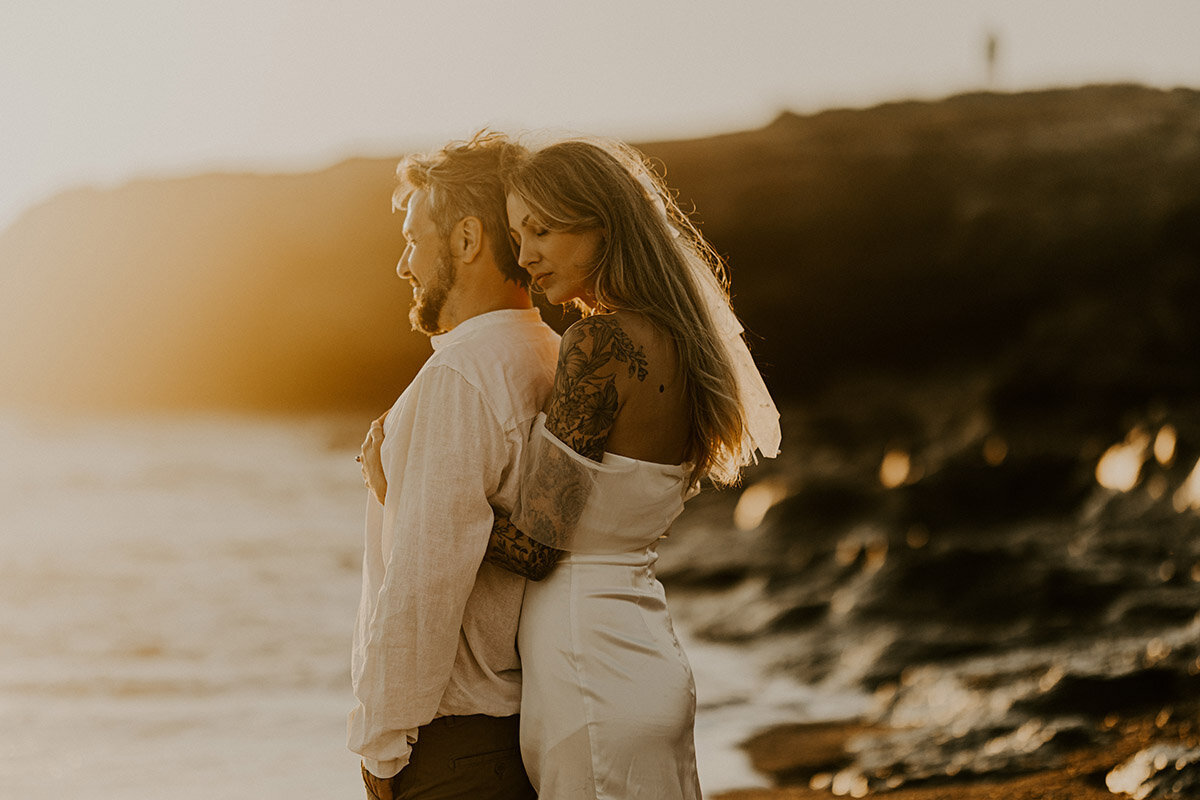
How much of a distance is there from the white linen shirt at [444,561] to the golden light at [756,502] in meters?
8.67

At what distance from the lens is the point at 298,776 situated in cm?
568

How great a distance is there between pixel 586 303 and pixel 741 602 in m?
6.76

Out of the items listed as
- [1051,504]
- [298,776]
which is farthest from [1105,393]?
Result: [298,776]

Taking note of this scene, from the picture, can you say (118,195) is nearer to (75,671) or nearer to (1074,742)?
(75,671)

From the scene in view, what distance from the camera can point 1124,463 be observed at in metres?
10.5

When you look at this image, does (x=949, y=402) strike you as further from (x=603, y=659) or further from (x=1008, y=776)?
(x=603, y=659)

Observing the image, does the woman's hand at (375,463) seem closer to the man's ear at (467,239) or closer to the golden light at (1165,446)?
the man's ear at (467,239)

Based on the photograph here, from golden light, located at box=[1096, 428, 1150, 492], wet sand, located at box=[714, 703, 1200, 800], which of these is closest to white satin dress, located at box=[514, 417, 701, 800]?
wet sand, located at box=[714, 703, 1200, 800]

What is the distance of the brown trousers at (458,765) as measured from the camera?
2.05 meters

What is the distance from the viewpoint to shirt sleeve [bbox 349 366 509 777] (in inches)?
76.9

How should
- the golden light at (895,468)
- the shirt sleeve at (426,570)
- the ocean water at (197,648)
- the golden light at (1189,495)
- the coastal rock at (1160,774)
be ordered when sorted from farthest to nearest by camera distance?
the golden light at (895,468)
the golden light at (1189,495)
the ocean water at (197,648)
the coastal rock at (1160,774)
the shirt sleeve at (426,570)

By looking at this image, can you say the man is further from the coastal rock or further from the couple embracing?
the coastal rock

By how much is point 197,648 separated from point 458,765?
25.8 feet

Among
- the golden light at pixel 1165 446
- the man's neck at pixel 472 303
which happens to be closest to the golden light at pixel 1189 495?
the golden light at pixel 1165 446
